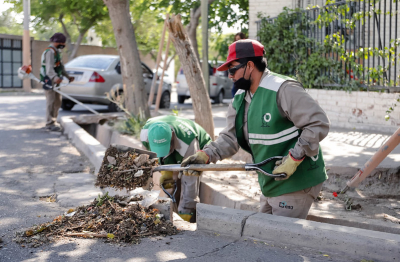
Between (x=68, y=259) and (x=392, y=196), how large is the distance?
4.02 m

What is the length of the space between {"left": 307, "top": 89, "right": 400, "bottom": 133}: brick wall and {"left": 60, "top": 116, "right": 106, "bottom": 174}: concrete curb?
523cm

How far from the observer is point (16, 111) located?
1314 cm

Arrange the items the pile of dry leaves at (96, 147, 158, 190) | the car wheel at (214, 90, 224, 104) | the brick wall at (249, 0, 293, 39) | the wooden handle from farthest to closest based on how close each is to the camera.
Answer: the car wheel at (214, 90, 224, 104)
the brick wall at (249, 0, 293, 39)
the pile of dry leaves at (96, 147, 158, 190)
the wooden handle

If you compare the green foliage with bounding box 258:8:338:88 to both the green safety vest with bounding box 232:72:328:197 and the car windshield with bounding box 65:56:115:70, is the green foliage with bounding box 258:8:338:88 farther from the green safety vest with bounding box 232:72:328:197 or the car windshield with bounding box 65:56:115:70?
the green safety vest with bounding box 232:72:328:197

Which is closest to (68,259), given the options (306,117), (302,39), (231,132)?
(231,132)

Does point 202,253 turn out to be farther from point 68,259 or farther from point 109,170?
point 109,170

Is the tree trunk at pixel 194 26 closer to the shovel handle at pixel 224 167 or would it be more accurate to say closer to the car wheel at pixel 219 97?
the car wheel at pixel 219 97

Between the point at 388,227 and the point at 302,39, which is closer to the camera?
the point at 388,227

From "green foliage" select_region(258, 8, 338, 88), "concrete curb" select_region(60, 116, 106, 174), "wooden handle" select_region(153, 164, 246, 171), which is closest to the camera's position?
"wooden handle" select_region(153, 164, 246, 171)

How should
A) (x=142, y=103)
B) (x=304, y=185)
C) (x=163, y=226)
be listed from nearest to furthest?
1. (x=304, y=185)
2. (x=163, y=226)
3. (x=142, y=103)

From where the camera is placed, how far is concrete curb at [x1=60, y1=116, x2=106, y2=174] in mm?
6866

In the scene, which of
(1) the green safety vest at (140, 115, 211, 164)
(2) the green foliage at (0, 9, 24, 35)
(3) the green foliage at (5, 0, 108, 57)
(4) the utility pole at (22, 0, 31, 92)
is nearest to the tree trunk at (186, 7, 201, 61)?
(4) the utility pole at (22, 0, 31, 92)

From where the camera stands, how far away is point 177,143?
5.14 metres

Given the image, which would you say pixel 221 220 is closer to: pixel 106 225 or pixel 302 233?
pixel 302 233
